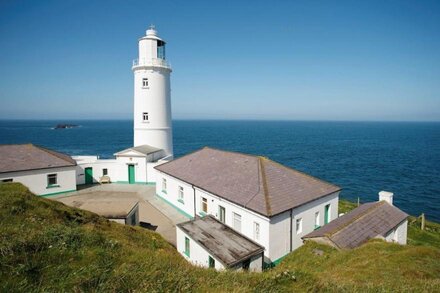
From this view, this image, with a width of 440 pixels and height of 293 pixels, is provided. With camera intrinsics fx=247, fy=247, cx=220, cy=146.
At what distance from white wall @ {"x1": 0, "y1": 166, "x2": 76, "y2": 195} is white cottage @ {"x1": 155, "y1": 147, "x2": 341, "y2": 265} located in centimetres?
1129

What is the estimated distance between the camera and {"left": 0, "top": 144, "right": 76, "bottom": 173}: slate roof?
2280 centimetres

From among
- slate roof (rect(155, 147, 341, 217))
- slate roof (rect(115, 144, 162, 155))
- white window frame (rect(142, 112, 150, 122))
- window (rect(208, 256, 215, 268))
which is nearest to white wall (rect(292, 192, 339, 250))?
slate roof (rect(155, 147, 341, 217))

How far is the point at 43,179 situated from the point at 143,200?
9.83 metres

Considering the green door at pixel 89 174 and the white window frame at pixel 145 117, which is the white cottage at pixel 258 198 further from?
the green door at pixel 89 174

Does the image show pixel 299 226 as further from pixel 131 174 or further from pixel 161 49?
pixel 161 49

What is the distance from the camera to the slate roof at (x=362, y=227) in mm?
13719

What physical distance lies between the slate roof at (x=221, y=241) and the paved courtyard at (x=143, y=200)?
3.17 m

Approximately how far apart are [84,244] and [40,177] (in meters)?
22.5

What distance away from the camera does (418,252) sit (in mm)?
10656

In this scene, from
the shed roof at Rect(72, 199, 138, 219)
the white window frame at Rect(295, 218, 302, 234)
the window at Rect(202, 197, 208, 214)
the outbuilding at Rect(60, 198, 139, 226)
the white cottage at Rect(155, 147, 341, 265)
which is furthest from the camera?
the window at Rect(202, 197, 208, 214)

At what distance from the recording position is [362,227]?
49.4 feet

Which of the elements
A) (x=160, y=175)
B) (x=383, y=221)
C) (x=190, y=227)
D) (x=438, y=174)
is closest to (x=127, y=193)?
(x=160, y=175)

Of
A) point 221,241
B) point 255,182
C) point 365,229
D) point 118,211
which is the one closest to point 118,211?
point 118,211

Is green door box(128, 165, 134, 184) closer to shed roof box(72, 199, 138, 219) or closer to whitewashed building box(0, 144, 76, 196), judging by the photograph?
whitewashed building box(0, 144, 76, 196)
